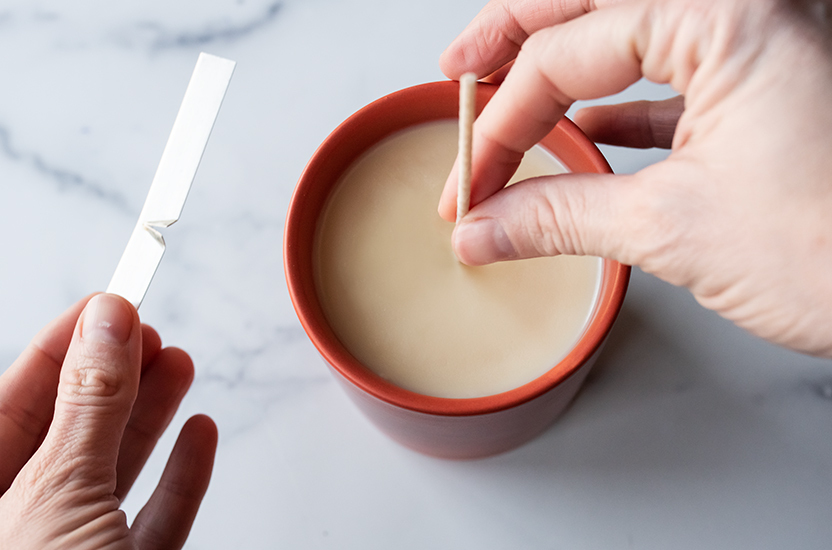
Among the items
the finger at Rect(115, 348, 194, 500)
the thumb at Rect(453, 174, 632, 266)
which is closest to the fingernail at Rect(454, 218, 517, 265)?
the thumb at Rect(453, 174, 632, 266)

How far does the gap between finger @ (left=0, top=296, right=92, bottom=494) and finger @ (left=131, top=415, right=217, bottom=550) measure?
15 centimetres

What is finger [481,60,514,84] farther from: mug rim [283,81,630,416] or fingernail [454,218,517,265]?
fingernail [454,218,517,265]

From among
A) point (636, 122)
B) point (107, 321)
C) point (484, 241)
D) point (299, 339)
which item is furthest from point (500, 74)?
point (107, 321)

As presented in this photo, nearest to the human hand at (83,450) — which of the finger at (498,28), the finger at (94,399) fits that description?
the finger at (94,399)

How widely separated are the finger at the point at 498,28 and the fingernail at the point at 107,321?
1.40 feet

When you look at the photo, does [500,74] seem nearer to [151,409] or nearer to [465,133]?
[465,133]

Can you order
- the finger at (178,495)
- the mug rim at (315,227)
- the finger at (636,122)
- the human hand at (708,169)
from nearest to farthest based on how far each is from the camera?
1. the human hand at (708,169)
2. the mug rim at (315,227)
3. the finger at (178,495)
4. the finger at (636,122)

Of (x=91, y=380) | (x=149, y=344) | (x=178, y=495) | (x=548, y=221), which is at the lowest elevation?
(x=178, y=495)

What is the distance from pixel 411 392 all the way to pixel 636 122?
47cm

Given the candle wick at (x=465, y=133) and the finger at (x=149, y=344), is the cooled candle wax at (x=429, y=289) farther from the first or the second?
the finger at (x=149, y=344)

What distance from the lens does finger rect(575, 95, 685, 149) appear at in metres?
0.81

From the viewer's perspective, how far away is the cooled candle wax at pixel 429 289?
0.65 metres

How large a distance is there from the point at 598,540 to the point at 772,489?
0.21m

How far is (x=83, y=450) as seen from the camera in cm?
54
